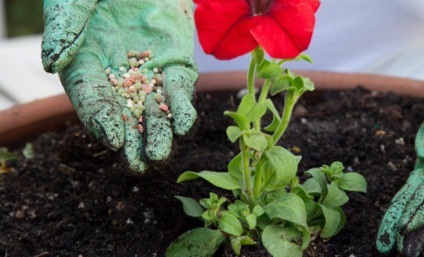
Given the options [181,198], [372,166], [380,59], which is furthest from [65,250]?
[380,59]

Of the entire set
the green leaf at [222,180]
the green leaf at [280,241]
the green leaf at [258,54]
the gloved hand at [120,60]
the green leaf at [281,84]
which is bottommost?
the green leaf at [280,241]

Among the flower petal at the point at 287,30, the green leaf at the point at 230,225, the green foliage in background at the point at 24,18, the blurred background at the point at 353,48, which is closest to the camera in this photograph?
the flower petal at the point at 287,30

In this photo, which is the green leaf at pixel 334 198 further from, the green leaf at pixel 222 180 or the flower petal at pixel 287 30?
the flower petal at pixel 287 30

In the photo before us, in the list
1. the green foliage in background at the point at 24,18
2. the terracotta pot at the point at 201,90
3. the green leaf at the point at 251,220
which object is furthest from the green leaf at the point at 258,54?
the green foliage in background at the point at 24,18

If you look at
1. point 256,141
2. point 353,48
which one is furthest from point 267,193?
point 353,48

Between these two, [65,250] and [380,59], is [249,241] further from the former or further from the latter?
[380,59]


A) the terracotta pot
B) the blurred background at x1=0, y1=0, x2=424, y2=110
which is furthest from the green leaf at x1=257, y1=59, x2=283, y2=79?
the blurred background at x1=0, y1=0, x2=424, y2=110

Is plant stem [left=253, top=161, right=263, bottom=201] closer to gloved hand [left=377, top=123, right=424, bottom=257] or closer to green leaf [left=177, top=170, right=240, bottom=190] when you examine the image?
green leaf [left=177, top=170, right=240, bottom=190]
